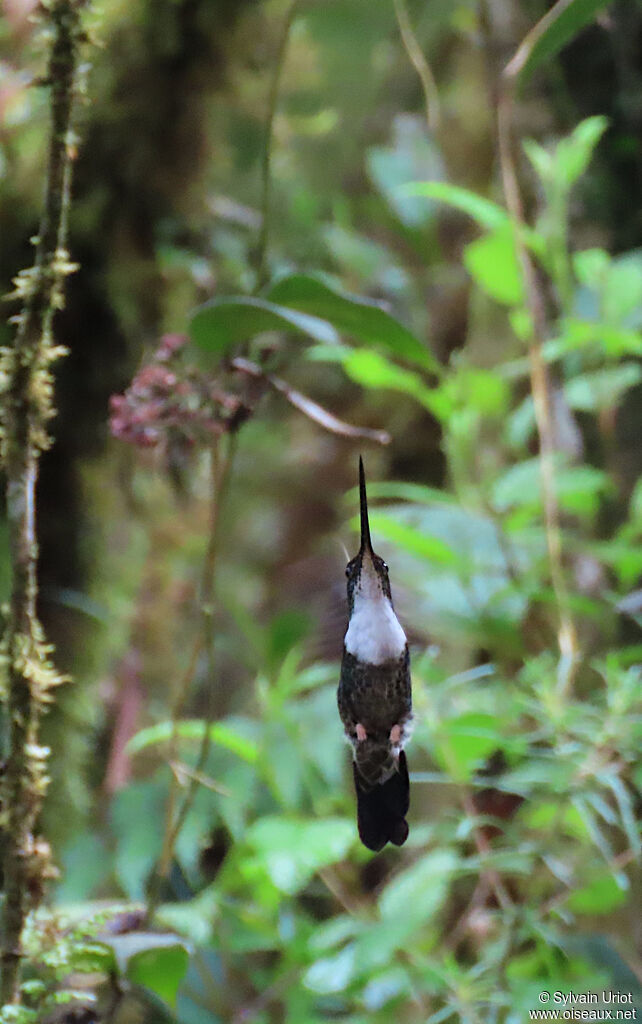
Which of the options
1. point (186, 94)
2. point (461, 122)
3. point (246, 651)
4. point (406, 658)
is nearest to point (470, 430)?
point (406, 658)

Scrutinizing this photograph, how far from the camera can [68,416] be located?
1.82 m

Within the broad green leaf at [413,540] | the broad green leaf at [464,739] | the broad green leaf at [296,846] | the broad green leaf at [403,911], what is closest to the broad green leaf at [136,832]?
the broad green leaf at [296,846]

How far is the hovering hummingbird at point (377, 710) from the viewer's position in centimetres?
79

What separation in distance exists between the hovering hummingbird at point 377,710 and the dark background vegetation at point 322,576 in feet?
0.40

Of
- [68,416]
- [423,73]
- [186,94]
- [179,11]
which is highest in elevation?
[179,11]

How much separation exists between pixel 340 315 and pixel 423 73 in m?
0.65

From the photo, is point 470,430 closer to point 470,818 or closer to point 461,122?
point 470,818

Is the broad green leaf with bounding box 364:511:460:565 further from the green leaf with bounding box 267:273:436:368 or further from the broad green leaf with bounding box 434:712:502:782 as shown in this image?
the green leaf with bounding box 267:273:436:368

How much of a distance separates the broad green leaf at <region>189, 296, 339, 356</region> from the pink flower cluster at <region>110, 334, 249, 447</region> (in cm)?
4

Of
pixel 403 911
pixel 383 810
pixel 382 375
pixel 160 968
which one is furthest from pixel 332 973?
pixel 382 375

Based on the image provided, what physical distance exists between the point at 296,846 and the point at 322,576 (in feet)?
1.42

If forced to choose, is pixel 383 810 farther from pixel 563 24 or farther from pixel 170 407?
pixel 563 24

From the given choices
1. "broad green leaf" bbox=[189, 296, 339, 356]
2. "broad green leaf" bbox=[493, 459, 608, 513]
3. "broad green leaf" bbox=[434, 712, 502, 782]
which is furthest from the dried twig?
"broad green leaf" bbox=[493, 459, 608, 513]

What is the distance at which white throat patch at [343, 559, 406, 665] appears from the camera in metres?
0.77
